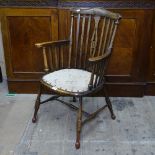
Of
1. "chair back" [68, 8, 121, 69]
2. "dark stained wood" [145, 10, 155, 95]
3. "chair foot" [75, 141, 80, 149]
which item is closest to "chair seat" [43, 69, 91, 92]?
"chair back" [68, 8, 121, 69]

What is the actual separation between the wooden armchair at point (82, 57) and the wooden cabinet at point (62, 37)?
19 cm

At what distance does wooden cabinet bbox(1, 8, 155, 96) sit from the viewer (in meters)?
A: 2.28

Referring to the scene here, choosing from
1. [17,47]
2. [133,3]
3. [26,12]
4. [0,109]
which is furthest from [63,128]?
[133,3]

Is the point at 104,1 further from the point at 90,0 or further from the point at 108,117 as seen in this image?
the point at 108,117

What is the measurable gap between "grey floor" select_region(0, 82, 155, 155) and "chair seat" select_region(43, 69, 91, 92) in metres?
0.43

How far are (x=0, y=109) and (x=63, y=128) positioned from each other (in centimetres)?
67

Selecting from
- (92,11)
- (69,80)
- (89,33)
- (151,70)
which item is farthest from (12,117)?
(151,70)

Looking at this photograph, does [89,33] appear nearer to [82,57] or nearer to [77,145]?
[82,57]

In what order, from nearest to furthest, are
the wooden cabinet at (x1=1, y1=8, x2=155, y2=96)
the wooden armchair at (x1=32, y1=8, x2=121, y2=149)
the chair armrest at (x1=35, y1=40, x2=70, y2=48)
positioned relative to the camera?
the wooden armchair at (x1=32, y1=8, x2=121, y2=149), the chair armrest at (x1=35, y1=40, x2=70, y2=48), the wooden cabinet at (x1=1, y1=8, x2=155, y2=96)

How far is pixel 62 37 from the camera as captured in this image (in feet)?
7.79

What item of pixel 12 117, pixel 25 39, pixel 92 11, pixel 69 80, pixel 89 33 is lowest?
pixel 12 117

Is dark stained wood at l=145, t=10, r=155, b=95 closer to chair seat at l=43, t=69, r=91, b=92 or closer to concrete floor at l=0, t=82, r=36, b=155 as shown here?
chair seat at l=43, t=69, r=91, b=92

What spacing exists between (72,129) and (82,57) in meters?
0.69

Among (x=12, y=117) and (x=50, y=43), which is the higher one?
(x=50, y=43)
